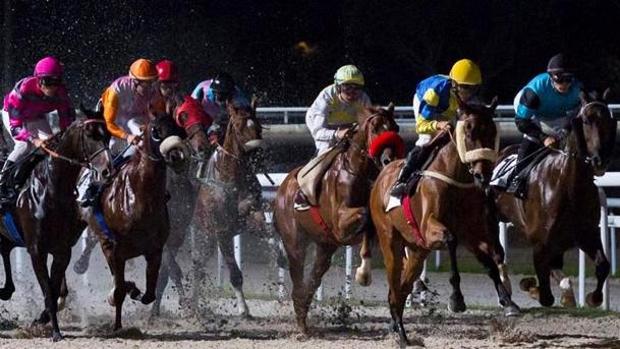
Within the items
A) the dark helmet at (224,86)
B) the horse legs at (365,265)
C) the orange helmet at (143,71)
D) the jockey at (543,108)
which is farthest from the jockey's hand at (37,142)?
the jockey at (543,108)

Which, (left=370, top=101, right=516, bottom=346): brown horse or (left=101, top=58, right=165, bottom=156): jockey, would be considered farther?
(left=101, top=58, right=165, bottom=156): jockey

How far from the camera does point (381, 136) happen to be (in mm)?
11297

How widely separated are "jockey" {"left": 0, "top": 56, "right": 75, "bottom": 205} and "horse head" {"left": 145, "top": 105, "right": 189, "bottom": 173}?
3.09 feet

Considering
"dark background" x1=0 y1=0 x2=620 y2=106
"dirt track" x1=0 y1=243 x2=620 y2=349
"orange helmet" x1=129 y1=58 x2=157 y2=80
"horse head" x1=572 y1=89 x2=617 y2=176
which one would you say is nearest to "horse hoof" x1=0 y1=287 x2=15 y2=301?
"dirt track" x1=0 y1=243 x2=620 y2=349

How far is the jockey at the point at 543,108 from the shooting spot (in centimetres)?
1205

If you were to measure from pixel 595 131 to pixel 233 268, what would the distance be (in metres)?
3.52

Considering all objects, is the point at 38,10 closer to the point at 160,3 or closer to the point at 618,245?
the point at 160,3

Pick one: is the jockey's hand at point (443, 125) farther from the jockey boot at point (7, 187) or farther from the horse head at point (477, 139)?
the jockey boot at point (7, 187)

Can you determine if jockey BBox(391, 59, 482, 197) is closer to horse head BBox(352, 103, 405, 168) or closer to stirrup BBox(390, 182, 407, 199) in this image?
horse head BBox(352, 103, 405, 168)

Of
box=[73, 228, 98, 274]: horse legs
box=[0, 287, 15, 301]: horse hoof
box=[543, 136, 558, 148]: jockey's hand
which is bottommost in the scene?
box=[73, 228, 98, 274]: horse legs

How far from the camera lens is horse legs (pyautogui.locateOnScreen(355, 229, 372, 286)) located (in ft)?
36.4

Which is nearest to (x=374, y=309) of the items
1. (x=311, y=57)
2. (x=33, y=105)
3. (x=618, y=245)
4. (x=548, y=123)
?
(x=548, y=123)

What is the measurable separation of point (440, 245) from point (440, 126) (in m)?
1.05

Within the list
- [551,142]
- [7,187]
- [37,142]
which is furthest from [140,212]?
[551,142]
